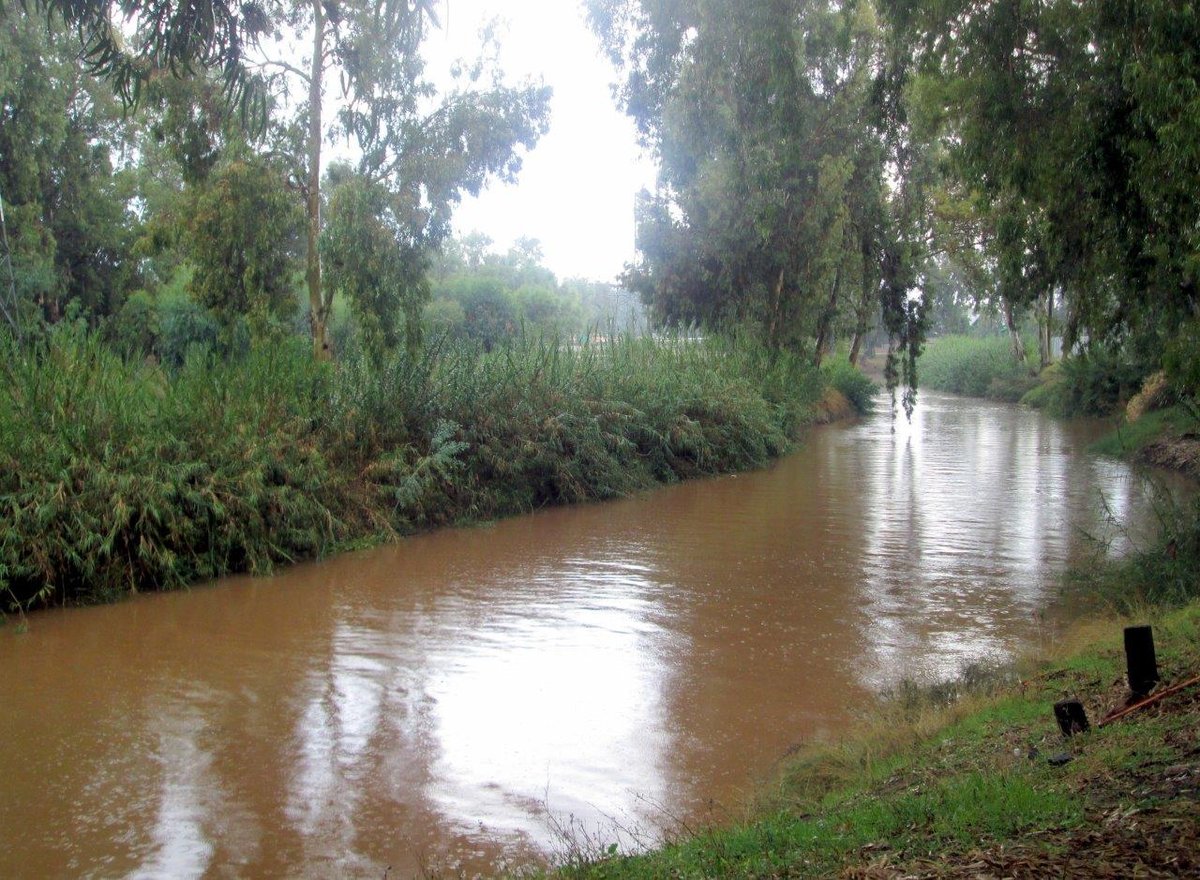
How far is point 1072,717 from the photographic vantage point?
5.43 m

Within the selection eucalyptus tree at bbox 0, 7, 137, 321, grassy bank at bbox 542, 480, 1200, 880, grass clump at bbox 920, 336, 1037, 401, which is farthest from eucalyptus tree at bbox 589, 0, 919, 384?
grass clump at bbox 920, 336, 1037, 401

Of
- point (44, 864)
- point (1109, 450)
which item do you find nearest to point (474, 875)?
point (44, 864)

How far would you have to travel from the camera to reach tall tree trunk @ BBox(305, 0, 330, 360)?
17.7m

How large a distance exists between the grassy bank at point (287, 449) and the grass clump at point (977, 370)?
28.3 metres

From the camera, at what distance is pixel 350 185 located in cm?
1752

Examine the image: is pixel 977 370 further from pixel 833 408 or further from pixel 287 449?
pixel 287 449

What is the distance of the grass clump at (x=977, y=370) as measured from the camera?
4638 centimetres

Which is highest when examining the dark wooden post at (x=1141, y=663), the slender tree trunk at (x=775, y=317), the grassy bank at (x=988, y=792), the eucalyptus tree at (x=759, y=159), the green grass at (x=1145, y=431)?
the eucalyptus tree at (x=759, y=159)

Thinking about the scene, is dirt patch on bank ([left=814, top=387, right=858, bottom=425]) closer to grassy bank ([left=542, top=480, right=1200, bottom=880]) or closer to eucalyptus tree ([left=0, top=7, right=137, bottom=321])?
eucalyptus tree ([left=0, top=7, right=137, bottom=321])

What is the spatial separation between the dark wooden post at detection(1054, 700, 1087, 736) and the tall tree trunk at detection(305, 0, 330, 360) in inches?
543

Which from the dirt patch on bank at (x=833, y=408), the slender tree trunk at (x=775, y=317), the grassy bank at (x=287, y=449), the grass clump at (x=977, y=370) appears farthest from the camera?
the grass clump at (x=977, y=370)

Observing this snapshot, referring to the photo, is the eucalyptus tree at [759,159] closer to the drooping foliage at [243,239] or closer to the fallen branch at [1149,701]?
the drooping foliage at [243,239]

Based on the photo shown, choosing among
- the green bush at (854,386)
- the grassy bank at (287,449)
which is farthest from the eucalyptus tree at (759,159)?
the grassy bank at (287,449)

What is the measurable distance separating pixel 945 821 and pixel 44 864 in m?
4.42
